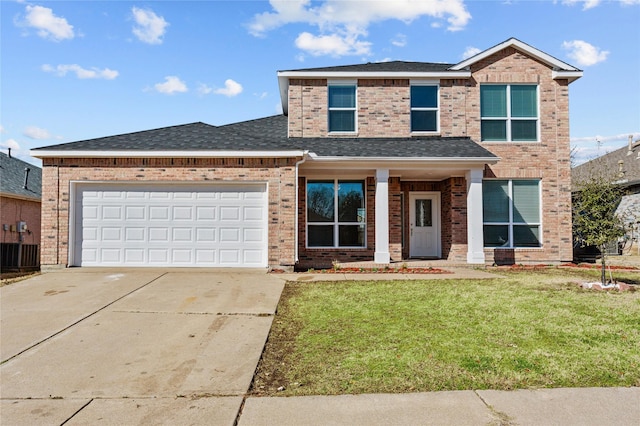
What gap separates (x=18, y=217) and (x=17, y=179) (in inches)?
78.3

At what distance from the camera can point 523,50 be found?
13453mm

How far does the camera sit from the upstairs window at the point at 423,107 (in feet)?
45.0

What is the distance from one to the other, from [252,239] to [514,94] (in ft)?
32.4

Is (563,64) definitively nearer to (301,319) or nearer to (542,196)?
(542,196)

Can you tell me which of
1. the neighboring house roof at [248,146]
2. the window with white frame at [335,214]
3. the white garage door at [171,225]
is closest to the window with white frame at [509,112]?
the neighboring house roof at [248,146]

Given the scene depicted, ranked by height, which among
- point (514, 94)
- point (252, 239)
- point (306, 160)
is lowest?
point (252, 239)

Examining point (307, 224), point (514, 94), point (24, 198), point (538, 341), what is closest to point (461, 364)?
point (538, 341)

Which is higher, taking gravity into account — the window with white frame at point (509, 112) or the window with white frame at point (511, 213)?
the window with white frame at point (509, 112)

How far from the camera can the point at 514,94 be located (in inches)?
535

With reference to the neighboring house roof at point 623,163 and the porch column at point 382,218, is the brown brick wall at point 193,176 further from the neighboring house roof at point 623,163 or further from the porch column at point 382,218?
the neighboring house roof at point 623,163

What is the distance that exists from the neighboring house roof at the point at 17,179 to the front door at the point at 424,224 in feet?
45.7

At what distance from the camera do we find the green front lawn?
4.07 m

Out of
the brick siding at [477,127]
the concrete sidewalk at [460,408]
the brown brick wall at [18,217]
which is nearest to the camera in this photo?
the concrete sidewalk at [460,408]

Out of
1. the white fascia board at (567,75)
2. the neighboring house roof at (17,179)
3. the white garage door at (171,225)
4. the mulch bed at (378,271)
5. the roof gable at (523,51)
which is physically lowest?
the mulch bed at (378,271)
